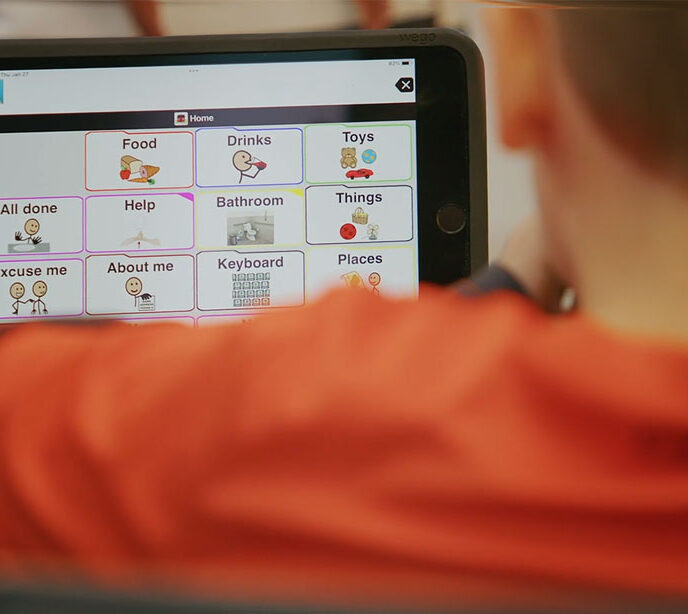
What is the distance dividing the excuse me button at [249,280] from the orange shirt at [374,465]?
0.10 ft


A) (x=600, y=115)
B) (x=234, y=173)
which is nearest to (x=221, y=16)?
(x=234, y=173)

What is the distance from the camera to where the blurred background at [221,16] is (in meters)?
0.34

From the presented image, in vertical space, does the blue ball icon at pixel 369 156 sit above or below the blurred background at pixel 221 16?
below

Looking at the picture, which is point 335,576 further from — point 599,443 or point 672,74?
point 672,74

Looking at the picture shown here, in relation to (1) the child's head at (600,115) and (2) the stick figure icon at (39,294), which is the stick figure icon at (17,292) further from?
(1) the child's head at (600,115)

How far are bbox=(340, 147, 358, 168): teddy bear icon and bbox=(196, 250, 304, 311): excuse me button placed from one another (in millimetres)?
46

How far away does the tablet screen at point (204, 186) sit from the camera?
0.33 meters

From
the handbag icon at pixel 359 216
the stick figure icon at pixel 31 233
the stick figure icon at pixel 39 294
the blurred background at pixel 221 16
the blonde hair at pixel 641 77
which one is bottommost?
the stick figure icon at pixel 39 294

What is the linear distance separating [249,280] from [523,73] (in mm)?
153

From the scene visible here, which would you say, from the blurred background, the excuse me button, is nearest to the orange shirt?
the excuse me button

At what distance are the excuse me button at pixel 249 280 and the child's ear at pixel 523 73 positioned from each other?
0.37ft

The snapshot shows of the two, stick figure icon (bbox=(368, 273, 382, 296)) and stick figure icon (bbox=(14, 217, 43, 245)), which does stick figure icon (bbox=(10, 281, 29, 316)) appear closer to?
stick figure icon (bbox=(14, 217, 43, 245))

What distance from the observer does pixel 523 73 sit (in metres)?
0.33

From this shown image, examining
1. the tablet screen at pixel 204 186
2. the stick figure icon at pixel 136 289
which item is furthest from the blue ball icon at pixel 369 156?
the stick figure icon at pixel 136 289
